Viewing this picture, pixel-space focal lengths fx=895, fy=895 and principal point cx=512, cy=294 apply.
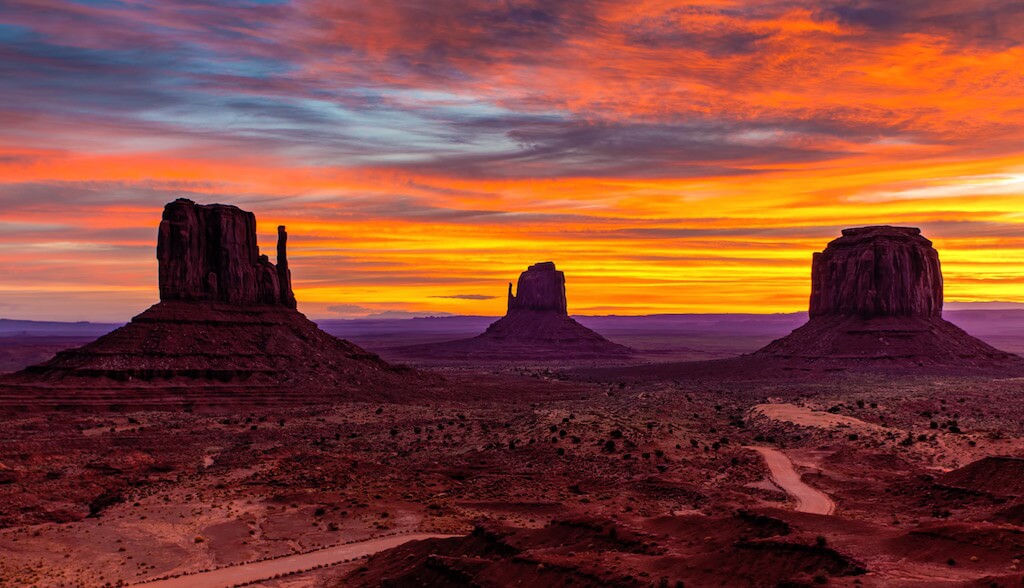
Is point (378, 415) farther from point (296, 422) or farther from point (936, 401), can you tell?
point (936, 401)

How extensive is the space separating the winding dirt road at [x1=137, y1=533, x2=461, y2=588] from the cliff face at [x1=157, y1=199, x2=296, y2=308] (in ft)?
261

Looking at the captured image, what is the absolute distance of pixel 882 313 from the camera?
495ft

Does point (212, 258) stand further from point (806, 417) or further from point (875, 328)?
point (875, 328)

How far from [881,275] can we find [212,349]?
349 feet

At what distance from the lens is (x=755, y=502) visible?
50656 millimetres

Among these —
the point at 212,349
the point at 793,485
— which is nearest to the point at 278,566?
the point at 793,485

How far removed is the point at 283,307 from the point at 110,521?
75.3 metres

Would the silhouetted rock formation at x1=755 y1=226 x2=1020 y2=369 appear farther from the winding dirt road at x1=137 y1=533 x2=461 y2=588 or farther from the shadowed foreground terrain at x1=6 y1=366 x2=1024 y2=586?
the winding dirt road at x1=137 y1=533 x2=461 y2=588

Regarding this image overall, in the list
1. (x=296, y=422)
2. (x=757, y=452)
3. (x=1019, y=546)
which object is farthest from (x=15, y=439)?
(x=1019, y=546)

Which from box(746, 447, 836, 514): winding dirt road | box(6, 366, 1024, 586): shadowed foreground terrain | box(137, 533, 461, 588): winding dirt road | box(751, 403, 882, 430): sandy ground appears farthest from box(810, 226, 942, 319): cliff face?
box(137, 533, 461, 588): winding dirt road

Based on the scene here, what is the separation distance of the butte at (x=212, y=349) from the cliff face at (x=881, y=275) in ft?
255

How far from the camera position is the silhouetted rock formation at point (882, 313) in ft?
466

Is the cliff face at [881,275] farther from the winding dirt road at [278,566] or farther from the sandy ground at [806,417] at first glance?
the winding dirt road at [278,566]

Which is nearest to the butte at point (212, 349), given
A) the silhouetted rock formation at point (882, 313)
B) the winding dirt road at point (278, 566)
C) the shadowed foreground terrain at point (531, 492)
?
the shadowed foreground terrain at point (531, 492)
